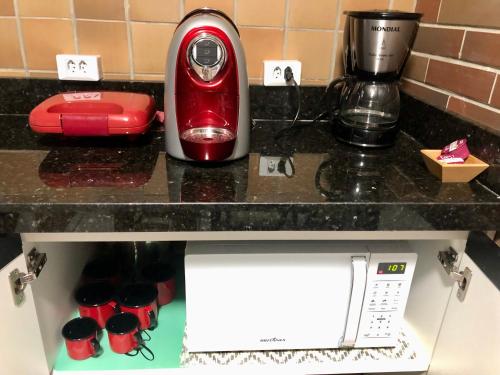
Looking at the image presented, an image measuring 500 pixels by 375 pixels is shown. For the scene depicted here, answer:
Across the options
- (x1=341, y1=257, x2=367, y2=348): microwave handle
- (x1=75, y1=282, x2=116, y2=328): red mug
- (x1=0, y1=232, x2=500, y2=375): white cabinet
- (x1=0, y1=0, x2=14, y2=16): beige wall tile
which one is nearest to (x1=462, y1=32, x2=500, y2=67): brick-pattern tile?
(x1=0, y1=232, x2=500, y2=375): white cabinet

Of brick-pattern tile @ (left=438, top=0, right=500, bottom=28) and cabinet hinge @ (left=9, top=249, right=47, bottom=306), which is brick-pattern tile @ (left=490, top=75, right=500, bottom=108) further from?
cabinet hinge @ (left=9, top=249, right=47, bottom=306)

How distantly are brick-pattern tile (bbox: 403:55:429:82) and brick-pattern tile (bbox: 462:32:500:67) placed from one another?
0.51ft

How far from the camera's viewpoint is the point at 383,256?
2.63 ft

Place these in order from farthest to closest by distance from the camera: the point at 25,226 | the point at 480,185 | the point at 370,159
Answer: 1. the point at 370,159
2. the point at 480,185
3. the point at 25,226

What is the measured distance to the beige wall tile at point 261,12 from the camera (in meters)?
1.04

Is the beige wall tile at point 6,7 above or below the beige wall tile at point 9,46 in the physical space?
above

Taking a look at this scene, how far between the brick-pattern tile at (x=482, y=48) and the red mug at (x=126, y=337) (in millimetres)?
882

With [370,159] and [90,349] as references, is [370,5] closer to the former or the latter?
[370,159]

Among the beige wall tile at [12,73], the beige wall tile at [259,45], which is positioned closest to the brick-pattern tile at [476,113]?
the beige wall tile at [259,45]

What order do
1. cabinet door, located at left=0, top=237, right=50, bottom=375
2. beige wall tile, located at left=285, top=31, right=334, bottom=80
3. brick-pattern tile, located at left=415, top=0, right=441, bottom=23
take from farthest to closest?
beige wall tile, located at left=285, top=31, right=334, bottom=80
brick-pattern tile, located at left=415, top=0, right=441, bottom=23
cabinet door, located at left=0, top=237, right=50, bottom=375

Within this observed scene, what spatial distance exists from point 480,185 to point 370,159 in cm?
21

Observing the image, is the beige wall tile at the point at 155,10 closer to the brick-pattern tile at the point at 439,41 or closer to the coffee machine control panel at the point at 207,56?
the coffee machine control panel at the point at 207,56

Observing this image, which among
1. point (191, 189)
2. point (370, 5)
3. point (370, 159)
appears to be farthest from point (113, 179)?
point (370, 5)

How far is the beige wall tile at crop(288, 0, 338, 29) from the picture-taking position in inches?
41.2
